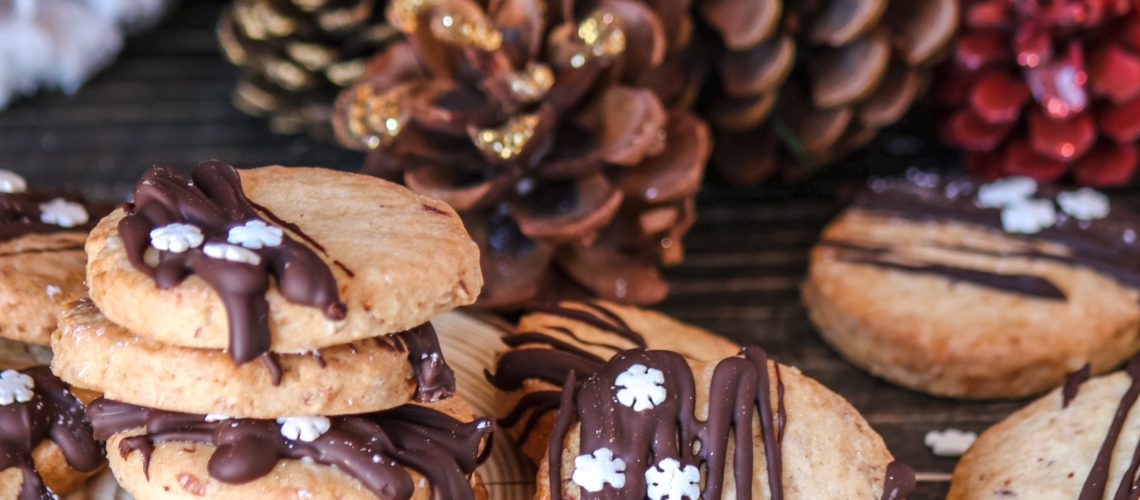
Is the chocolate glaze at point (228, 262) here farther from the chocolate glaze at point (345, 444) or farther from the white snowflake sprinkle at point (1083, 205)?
the white snowflake sprinkle at point (1083, 205)

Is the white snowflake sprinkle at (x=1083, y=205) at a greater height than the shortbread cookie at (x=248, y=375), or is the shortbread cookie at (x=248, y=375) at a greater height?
the shortbread cookie at (x=248, y=375)

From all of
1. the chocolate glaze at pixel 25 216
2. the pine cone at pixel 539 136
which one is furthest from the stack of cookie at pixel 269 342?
the pine cone at pixel 539 136

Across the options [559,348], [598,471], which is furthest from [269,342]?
[559,348]

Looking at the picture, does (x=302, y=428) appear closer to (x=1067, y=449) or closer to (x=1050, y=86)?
(x=1067, y=449)

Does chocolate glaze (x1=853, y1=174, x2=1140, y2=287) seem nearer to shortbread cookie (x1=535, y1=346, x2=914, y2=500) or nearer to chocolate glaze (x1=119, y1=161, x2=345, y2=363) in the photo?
shortbread cookie (x1=535, y1=346, x2=914, y2=500)

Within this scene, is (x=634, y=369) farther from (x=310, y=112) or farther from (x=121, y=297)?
(x=310, y=112)

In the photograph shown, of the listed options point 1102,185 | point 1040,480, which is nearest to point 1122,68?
point 1102,185
